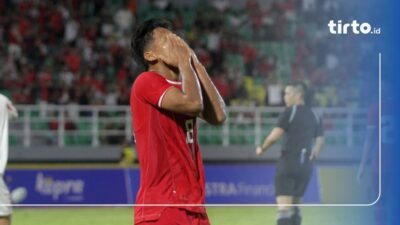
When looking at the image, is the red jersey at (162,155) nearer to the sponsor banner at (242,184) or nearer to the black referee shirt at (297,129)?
the sponsor banner at (242,184)

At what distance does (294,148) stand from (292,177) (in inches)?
10.9

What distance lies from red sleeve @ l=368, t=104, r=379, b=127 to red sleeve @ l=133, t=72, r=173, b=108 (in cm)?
95

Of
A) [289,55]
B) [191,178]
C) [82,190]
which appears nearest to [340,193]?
[289,55]

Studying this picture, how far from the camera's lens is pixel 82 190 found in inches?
248

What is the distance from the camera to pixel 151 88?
13.0 feet

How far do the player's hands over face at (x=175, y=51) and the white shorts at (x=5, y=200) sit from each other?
204 centimetres

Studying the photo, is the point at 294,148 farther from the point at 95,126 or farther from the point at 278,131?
the point at 95,126

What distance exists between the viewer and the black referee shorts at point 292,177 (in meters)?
6.15

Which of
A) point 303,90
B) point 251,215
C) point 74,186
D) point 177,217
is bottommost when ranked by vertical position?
point 251,215

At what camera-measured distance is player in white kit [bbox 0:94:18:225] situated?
5.89 meters

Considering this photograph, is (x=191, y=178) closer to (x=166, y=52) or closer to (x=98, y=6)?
(x=166, y=52)

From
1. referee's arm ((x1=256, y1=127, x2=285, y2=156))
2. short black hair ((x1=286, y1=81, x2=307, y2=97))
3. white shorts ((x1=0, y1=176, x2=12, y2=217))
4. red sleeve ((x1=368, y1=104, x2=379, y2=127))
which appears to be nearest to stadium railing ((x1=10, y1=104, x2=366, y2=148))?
referee's arm ((x1=256, y1=127, x2=285, y2=156))

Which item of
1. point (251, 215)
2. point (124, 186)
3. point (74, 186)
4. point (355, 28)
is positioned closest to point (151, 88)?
point (355, 28)

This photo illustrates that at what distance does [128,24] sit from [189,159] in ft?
5.19
